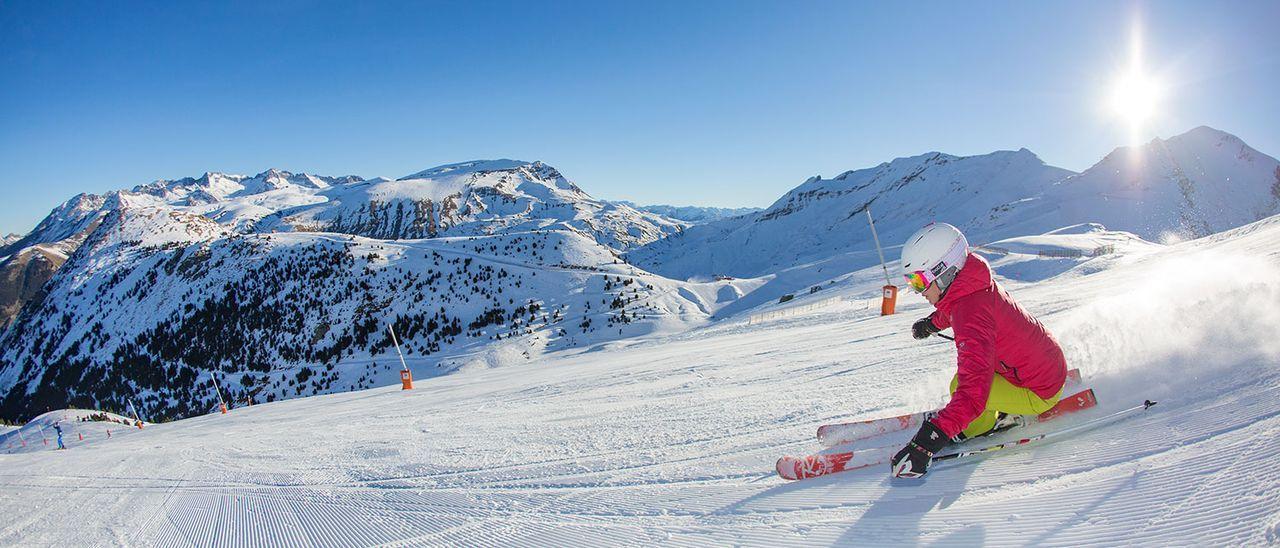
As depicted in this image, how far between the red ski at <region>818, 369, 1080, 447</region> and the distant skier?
1.92ft

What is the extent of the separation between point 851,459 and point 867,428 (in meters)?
0.80

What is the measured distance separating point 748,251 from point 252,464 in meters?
136

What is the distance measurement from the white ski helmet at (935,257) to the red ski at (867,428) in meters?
1.20

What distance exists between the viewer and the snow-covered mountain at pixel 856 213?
11281cm

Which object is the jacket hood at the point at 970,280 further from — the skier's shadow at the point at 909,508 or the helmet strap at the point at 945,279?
the skier's shadow at the point at 909,508

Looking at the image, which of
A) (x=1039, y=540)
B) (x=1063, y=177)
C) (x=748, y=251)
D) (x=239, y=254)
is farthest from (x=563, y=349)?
(x=1063, y=177)

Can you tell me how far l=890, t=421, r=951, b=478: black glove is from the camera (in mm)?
3400

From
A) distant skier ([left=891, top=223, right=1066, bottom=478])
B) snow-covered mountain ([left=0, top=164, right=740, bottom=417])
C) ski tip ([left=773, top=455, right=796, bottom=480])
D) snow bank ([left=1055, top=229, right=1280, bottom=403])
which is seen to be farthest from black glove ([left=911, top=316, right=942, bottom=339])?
snow-covered mountain ([left=0, top=164, right=740, bottom=417])

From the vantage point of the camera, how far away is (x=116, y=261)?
424 feet

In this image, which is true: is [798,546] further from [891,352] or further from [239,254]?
[239,254]

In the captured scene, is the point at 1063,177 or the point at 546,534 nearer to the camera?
the point at 546,534

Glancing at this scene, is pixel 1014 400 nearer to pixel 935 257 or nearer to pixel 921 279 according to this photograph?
pixel 921 279

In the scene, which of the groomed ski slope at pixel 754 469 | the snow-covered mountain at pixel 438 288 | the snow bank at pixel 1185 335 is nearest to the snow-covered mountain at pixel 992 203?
the snow-covered mountain at pixel 438 288

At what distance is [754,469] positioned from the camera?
430cm
